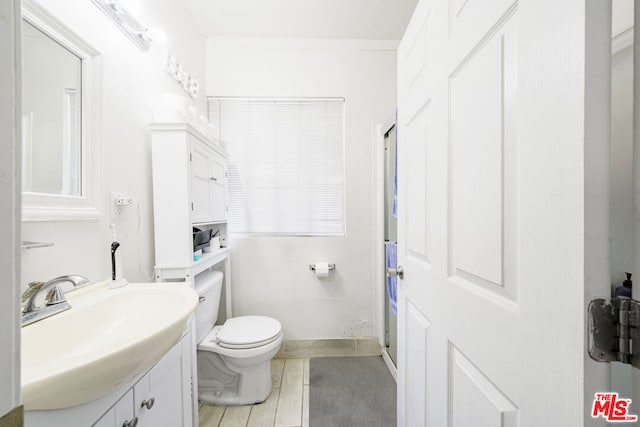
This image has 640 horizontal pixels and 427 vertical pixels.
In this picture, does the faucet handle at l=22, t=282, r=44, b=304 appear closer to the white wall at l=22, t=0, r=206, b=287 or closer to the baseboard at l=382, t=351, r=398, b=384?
the white wall at l=22, t=0, r=206, b=287

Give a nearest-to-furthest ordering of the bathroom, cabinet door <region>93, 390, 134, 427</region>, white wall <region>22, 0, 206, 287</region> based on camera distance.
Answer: cabinet door <region>93, 390, 134, 427</region>
white wall <region>22, 0, 206, 287</region>
the bathroom

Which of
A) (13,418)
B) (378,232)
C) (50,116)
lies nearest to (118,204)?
(50,116)

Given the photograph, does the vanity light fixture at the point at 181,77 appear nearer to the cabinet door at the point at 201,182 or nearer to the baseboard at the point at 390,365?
the cabinet door at the point at 201,182

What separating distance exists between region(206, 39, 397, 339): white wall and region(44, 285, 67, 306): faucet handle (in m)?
1.25

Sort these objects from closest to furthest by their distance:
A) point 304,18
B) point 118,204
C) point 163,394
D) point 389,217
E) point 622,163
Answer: point 622,163 < point 163,394 < point 118,204 < point 304,18 < point 389,217

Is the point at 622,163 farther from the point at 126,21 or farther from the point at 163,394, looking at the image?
the point at 126,21

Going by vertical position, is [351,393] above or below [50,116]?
below

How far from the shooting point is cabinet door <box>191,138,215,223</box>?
1.36 m

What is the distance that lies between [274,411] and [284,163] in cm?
164

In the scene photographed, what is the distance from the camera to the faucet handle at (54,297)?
750 millimetres

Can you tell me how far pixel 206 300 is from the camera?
153 cm

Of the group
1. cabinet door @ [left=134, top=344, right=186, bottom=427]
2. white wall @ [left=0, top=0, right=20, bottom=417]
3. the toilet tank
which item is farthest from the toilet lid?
white wall @ [left=0, top=0, right=20, bottom=417]

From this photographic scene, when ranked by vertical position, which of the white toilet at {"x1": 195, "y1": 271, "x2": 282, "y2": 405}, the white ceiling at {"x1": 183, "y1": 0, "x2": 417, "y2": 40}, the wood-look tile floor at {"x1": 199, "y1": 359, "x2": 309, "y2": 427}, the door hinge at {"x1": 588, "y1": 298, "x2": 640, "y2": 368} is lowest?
the wood-look tile floor at {"x1": 199, "y1": 359, "x2": 309, "y2": 427}

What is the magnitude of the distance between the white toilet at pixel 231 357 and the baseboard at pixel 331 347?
1.37 ft
